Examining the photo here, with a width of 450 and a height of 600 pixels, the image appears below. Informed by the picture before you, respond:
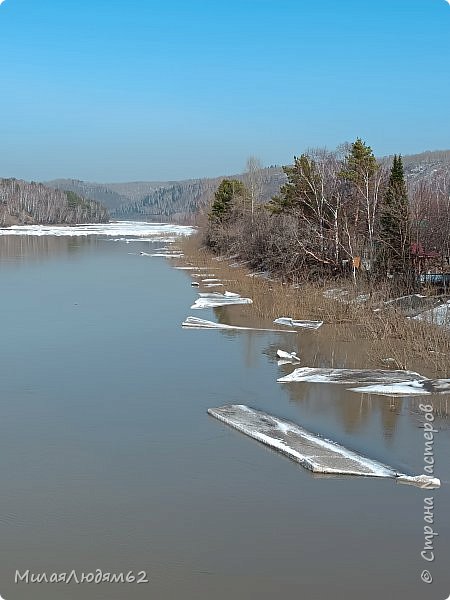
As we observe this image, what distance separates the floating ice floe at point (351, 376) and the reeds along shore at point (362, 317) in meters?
0.63

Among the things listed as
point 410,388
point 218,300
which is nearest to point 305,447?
point 410,388

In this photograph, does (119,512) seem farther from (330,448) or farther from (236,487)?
(330,448)

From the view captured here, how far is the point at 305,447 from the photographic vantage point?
8258 millimetres

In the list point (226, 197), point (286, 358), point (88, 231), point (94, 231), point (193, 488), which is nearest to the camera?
point (193, 488)

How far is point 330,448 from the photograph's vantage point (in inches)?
325

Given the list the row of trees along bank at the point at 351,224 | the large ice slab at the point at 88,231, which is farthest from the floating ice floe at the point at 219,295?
the large ice slab at the point at 88,231

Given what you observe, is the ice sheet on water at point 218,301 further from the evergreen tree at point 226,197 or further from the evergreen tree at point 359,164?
the evergreen tree at point 226,197

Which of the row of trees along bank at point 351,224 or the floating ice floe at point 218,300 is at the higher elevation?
the row of trees along bank at point 351,224

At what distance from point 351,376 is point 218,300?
1030 cm

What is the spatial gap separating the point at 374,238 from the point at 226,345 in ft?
31.5

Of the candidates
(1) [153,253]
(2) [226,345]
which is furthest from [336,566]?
(1) [153,253]

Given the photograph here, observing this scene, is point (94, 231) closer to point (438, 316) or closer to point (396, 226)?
point (396, 226)

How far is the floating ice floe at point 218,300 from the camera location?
2085 centimetres

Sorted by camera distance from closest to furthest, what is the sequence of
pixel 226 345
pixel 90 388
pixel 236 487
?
pixel 236 487 → pixel 90 388 → pixel 226 345
